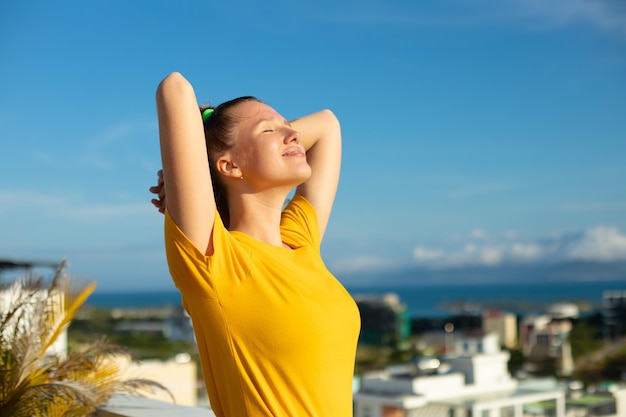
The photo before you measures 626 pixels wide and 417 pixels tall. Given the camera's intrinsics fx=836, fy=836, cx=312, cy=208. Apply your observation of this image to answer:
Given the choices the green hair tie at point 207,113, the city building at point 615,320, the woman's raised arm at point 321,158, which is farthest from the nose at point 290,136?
the city building at point 615,320

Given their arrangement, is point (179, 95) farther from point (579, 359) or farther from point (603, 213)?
point (603, 213)

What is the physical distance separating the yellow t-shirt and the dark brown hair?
0.53ft

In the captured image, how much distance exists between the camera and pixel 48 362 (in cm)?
303

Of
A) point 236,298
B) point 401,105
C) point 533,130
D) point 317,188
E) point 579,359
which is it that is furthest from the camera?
point 533,130

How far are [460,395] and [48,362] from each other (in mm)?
14752

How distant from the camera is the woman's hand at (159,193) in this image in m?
1.49

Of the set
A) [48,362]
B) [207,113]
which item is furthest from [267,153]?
[48,362]

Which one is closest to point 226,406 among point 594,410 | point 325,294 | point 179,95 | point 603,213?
point 325,294

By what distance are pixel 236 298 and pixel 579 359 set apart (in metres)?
33.2

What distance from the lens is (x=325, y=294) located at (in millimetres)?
1395

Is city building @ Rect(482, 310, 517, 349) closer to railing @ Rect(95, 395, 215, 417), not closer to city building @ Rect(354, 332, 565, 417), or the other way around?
city building @ Rect(354, 332, 565, 417)

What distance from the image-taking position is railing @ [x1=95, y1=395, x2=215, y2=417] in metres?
2.72

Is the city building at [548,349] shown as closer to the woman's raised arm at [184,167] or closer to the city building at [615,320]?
the city building at [615,320]

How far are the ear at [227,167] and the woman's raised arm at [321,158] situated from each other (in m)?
0.35
